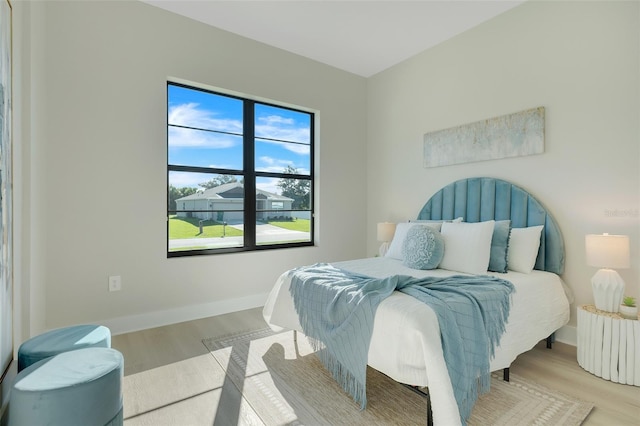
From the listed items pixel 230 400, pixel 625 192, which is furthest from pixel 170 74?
pixel 625 192

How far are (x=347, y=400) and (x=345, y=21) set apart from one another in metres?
3.21

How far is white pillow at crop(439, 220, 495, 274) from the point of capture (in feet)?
8.16

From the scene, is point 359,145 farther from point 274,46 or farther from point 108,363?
point 108,363

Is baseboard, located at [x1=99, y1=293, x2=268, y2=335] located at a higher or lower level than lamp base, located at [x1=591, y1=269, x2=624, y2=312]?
lower

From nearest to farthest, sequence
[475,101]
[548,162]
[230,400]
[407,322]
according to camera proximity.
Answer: [407,322] < [230,400] < [548,162] < [475,101]

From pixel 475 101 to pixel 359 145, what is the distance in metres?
1.57

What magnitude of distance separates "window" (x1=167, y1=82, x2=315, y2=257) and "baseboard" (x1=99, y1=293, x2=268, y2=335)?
1.76 feet

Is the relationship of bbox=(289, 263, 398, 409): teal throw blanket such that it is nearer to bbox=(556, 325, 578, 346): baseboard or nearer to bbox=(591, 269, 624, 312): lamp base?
bbox=(591, 269, 624, 312): lamp base

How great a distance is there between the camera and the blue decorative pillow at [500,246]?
2537 millimetres

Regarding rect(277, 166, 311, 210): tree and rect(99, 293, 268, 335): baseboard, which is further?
rect(277, 166, 311, 210): tree

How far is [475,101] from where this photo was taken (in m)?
3.23

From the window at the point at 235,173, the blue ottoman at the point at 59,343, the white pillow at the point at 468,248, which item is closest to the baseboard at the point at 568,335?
the white pillow at the point at 468,248

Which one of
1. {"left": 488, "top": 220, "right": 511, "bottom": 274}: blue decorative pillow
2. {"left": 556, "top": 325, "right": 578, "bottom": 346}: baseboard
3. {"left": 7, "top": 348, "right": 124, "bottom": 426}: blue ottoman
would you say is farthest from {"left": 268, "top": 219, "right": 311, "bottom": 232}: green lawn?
{"left": 556, "top": 325, "right": 578, "bottom": 346}: baseboard

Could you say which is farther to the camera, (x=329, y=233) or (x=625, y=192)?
(x=329, y=233)
